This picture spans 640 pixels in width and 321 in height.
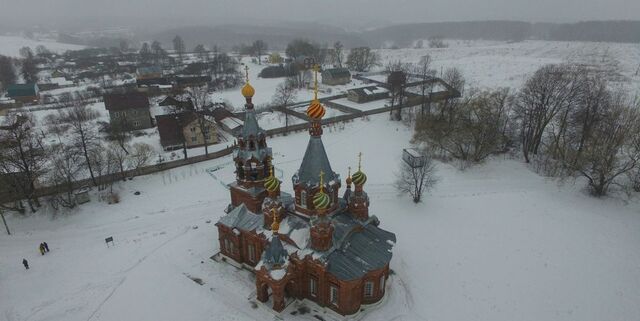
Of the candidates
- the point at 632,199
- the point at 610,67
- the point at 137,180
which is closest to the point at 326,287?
the point at 137,180

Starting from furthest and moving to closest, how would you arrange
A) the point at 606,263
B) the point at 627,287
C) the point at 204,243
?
the point at 204,243 < the point at 606,263 < the point at 627,287

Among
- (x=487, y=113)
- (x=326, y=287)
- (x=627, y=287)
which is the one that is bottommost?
(x=627, y=287)

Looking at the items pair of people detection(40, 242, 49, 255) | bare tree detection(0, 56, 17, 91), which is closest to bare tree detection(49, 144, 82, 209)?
pair of people detection(40, 242, 49, 255)

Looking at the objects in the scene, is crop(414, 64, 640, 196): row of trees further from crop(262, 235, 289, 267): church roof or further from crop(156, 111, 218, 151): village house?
crop(156, 111, 218, 151): village house

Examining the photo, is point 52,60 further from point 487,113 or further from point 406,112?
point 487,113

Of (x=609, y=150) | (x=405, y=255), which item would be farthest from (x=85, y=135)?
(x=609, y=150)

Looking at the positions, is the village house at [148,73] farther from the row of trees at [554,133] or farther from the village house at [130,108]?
the row of trees at [554,133]
